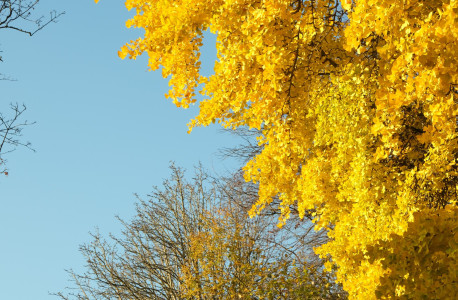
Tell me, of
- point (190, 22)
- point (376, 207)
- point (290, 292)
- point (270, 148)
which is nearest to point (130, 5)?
point (190, 22)

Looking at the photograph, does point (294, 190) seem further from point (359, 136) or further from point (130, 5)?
point (130, 5)

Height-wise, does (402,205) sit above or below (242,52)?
below

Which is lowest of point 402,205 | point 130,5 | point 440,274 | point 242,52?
point 440,274

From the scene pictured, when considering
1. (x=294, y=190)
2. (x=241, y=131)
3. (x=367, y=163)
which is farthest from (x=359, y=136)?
(x=241, y=131)

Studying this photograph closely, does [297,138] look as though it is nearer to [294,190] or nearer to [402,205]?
[294,190]

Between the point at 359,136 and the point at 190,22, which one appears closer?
the point at 190,22

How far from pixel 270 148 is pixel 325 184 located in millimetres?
1404

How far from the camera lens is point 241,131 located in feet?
68.7

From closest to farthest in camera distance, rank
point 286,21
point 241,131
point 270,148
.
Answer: point 286,21
point 270,148
point 241,131

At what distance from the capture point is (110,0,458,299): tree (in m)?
5.95

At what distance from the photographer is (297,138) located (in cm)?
1050

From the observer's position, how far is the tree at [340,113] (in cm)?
595

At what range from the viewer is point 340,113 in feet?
31.5

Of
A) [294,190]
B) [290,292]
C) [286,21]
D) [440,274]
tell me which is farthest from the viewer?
[290,292]
